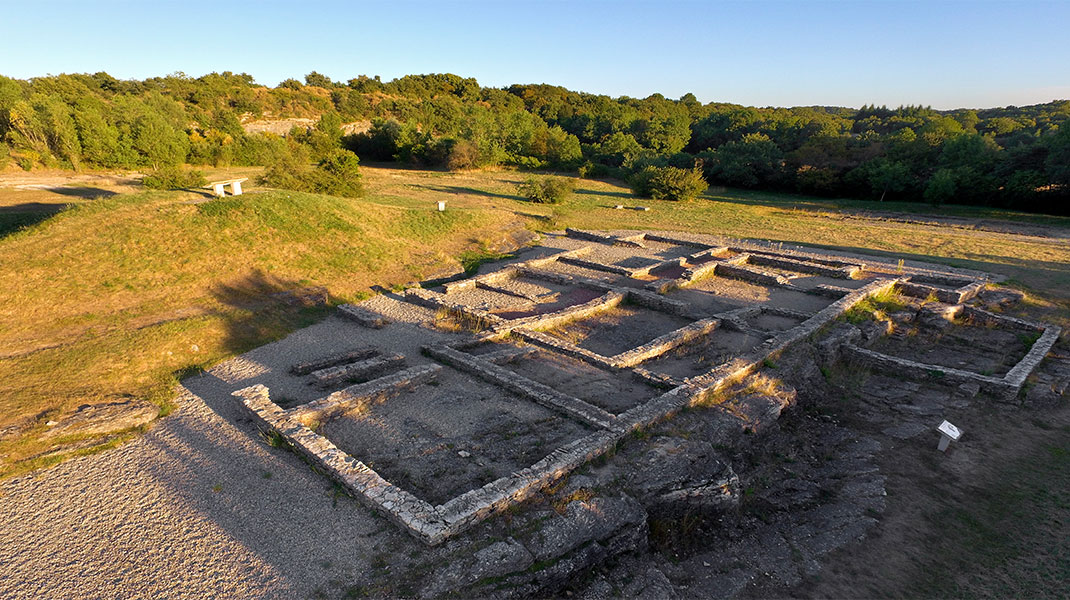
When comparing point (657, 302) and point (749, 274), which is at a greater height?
point (749, 274)

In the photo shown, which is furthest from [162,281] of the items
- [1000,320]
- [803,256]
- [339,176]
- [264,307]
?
[1000,320]

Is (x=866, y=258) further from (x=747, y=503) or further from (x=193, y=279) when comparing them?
(x=193, y=279)

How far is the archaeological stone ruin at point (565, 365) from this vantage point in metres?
6.42

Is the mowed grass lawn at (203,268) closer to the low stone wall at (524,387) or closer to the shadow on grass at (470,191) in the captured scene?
the low stone wall at (524,387)

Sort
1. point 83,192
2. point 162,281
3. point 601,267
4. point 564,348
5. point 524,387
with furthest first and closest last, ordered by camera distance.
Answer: point 83,192 < point 601,267 < point 162,281 < point 564,348 < point 524,387

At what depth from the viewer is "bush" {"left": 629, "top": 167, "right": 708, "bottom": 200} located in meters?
33.1

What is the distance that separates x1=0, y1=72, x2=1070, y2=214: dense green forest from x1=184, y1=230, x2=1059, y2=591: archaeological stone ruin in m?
18.6

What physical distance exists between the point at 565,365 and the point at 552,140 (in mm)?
41661

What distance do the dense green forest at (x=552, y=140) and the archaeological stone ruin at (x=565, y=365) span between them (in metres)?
18.6

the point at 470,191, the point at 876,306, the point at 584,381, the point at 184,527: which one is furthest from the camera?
the point at 470,191

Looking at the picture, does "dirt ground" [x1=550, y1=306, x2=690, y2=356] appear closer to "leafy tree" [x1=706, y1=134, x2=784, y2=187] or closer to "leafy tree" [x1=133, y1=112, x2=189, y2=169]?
"leafy tree" [x1=706, y1=134, x2=784, y2=187]

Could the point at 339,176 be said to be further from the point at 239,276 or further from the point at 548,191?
the point at 239,276

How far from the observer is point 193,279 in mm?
13203

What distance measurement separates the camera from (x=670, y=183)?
109 feet
